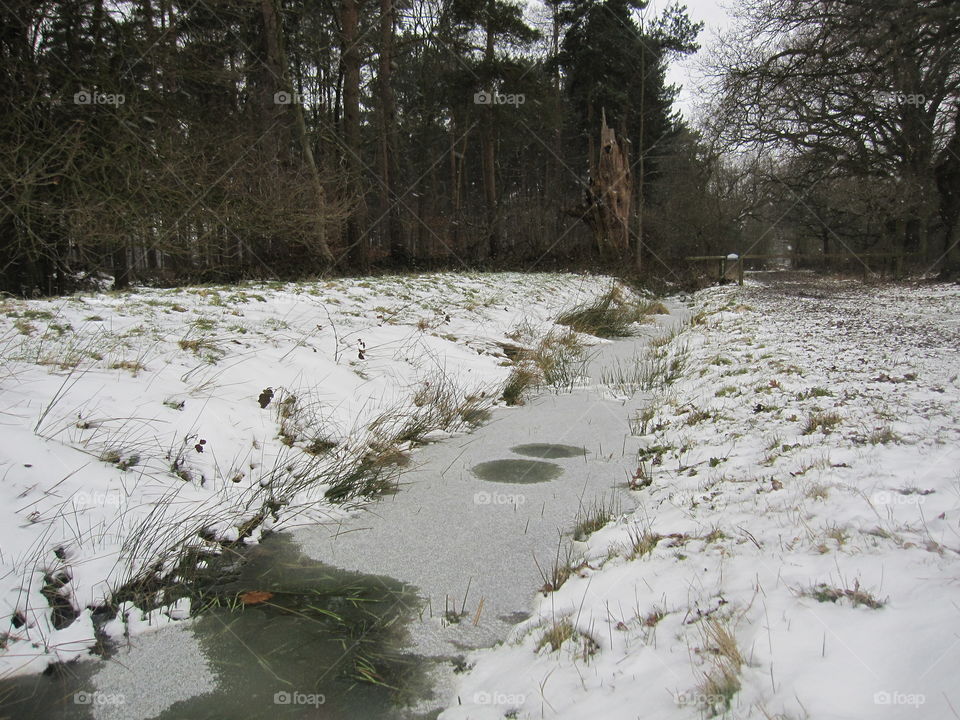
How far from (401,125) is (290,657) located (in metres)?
22.6

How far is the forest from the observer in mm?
7773

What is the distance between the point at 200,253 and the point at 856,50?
14.3m

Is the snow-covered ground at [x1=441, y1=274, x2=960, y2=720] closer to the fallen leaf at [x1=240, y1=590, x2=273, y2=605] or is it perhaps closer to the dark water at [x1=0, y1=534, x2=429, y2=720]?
the dark water at [x1=0, y1=534, x2=429, y2=720]

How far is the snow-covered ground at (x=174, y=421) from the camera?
214 cm

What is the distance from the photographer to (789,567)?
→ 71.6 inches

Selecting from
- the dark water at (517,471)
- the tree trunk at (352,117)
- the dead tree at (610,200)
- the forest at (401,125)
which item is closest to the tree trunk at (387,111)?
the forest at (401,125)

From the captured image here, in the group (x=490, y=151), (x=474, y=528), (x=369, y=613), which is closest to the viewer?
(x=369, y=613)

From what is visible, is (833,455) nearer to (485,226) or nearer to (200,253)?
(200,253)

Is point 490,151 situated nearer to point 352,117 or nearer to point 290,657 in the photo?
point 352,117

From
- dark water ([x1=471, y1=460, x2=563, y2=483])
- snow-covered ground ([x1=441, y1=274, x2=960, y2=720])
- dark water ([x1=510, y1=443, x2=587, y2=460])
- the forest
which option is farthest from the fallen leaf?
the forest

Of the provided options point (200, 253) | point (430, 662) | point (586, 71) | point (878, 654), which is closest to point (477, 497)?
point (430, 662)

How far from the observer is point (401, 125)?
2225 cm

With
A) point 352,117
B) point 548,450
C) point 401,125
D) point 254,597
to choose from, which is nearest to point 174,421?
point 254,597

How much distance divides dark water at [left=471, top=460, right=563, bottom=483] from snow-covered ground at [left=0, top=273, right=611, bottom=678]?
62 centimetres
